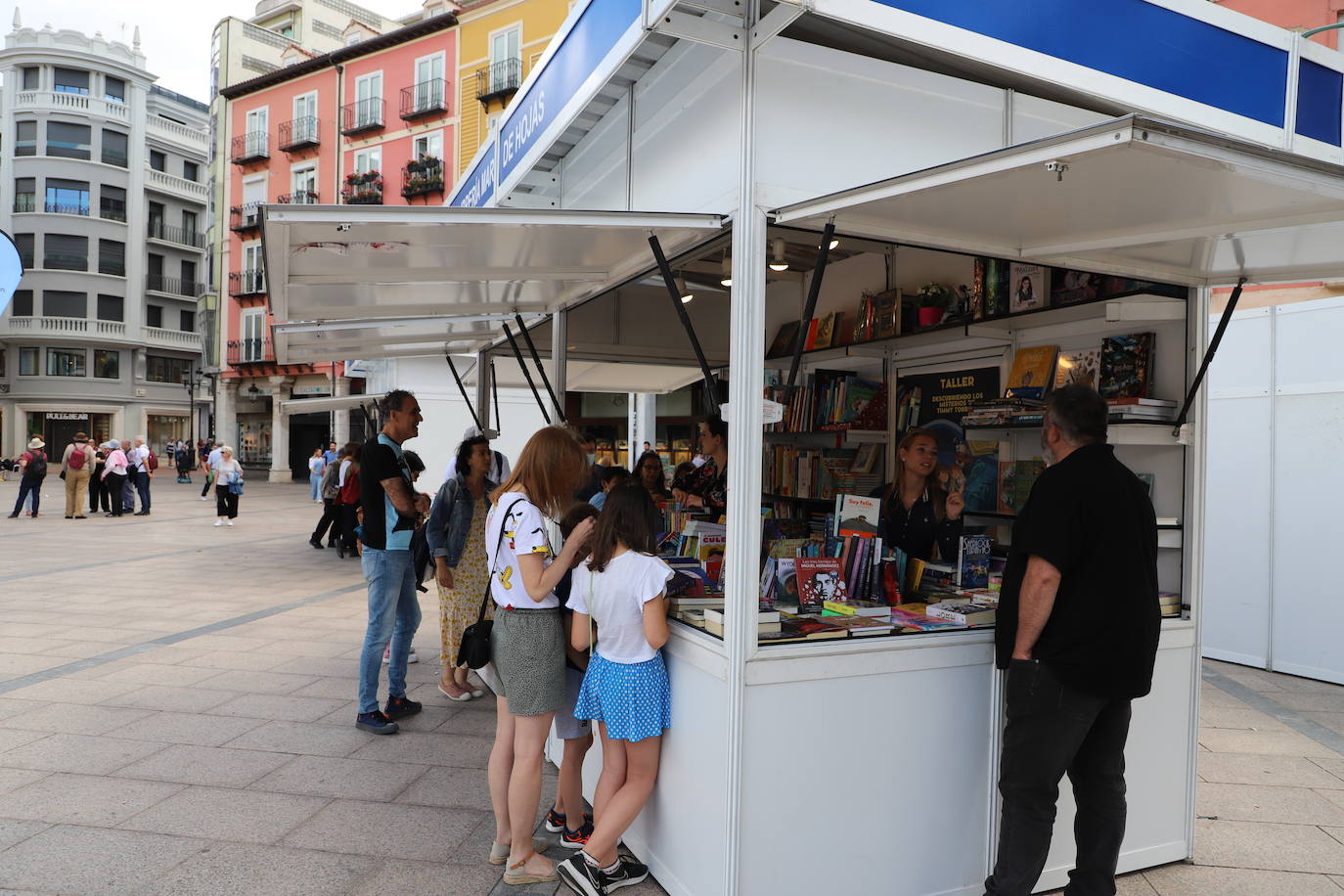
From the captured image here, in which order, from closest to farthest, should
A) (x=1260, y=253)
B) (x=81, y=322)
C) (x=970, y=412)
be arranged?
(x=1260, y=253) → (x=970, y=412) → (x=81, y=322)

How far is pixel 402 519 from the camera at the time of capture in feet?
14.7

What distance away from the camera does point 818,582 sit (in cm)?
315

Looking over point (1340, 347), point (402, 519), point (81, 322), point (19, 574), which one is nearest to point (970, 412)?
point (402, 519)

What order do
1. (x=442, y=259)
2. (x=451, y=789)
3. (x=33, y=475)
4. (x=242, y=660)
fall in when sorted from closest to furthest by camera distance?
(x=442, y=259), (x=451, y=789), (x=242, y=660), (x=33, y=475)

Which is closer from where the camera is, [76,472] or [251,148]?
[76,472]

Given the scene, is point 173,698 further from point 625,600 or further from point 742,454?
point 742,454

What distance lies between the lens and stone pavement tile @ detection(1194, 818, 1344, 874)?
3303mm

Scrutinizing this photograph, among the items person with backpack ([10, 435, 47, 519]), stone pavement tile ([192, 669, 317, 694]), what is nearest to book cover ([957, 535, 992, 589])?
stone pavement tile ([192, 669, 317, 694])

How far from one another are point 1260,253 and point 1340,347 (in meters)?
4.06

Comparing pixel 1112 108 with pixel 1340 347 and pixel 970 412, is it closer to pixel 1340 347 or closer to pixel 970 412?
pixel 970 412

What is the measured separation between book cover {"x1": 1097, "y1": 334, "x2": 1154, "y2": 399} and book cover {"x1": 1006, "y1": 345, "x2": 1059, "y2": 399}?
278 mm

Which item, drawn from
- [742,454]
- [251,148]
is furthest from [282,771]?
[251,148]

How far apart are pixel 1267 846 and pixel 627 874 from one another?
8.56ft

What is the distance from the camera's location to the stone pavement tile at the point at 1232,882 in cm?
308
